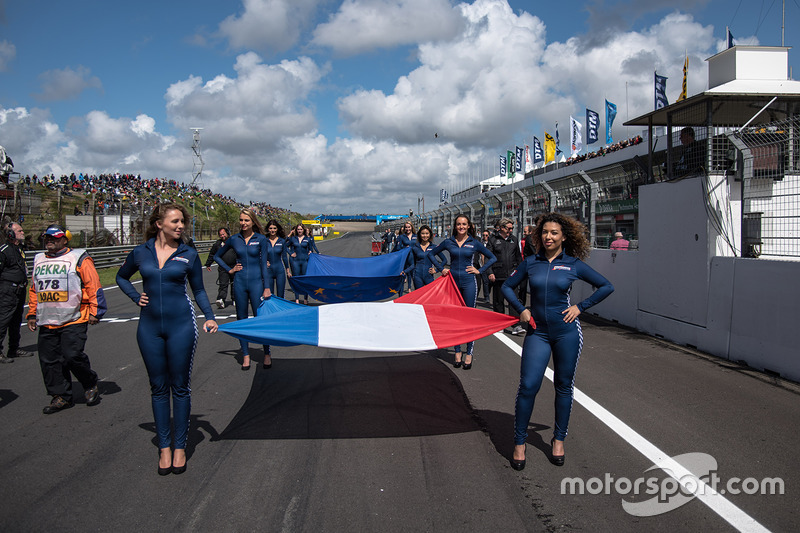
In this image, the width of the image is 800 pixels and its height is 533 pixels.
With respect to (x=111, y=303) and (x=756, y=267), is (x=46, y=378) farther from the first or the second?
(x=111, y=303)

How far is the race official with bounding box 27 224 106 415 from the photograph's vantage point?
18.5 feet

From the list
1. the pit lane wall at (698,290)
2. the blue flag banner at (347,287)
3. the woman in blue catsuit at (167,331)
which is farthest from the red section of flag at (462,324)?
the pit lane wall at (698,290)

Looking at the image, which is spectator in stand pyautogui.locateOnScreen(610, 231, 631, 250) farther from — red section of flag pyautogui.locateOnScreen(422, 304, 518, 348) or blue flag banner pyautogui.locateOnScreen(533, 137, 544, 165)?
blue flag banner pyautogui.locateOnScreen(533, 137, 544, 165)

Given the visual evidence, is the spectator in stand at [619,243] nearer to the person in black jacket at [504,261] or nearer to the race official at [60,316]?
the person in black jacket at [504,261]

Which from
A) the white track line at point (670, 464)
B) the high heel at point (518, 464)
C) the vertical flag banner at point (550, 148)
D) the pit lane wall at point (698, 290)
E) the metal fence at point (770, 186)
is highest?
the vertical flag banner at point (550, 148)

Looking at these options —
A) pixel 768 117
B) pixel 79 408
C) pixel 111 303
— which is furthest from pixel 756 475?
pixel 111 303

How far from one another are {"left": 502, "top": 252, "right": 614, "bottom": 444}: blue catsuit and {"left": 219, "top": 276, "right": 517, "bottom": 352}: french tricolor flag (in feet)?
2.41

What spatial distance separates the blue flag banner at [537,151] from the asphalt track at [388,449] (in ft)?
146

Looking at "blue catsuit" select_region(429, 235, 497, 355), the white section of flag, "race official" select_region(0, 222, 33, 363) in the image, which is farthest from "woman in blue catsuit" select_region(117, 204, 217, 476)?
"race official" select_region(0, 222, 33, 363)

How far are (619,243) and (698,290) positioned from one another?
144 inches

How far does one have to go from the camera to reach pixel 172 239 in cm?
441

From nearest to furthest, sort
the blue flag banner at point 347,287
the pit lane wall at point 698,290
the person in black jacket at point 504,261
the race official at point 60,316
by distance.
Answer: the race official at point 60,316, the pit lane wall at point 698,290, the blue flag banner at point 347,287, the person in black jacket at point 504,261

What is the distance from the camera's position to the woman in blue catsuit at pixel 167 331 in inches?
164

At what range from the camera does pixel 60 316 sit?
Result: 568 cm
